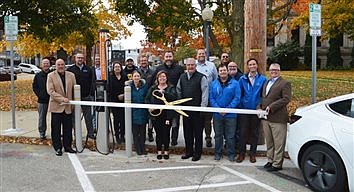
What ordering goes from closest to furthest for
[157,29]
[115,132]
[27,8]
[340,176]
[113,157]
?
[340,176] < [113,157] < [115,132] < [157,29] < [27,8]

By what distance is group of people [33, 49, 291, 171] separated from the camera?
21.4ft

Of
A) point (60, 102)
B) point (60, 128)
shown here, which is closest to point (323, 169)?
point (60, 102)

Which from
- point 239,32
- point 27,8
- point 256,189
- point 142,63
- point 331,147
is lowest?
point 256,189

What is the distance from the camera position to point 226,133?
713 cm

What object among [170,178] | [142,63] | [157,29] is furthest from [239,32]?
[170,178]

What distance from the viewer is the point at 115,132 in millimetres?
8383

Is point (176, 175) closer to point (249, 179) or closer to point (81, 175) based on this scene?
point (249, 179)

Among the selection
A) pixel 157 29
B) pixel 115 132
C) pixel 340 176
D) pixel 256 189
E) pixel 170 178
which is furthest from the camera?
pixel 157 29

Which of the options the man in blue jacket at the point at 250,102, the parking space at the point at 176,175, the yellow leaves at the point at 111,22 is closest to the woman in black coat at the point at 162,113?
the parking space at the point at 176,175

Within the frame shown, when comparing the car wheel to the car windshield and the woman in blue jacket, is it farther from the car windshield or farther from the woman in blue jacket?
the woman in blue jacket

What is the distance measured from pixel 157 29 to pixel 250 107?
8177 millimetres

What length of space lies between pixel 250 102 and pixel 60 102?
3.35m

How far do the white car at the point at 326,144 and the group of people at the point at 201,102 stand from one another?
2.04 ft

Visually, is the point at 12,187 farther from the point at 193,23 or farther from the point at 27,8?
the point at 27,8
